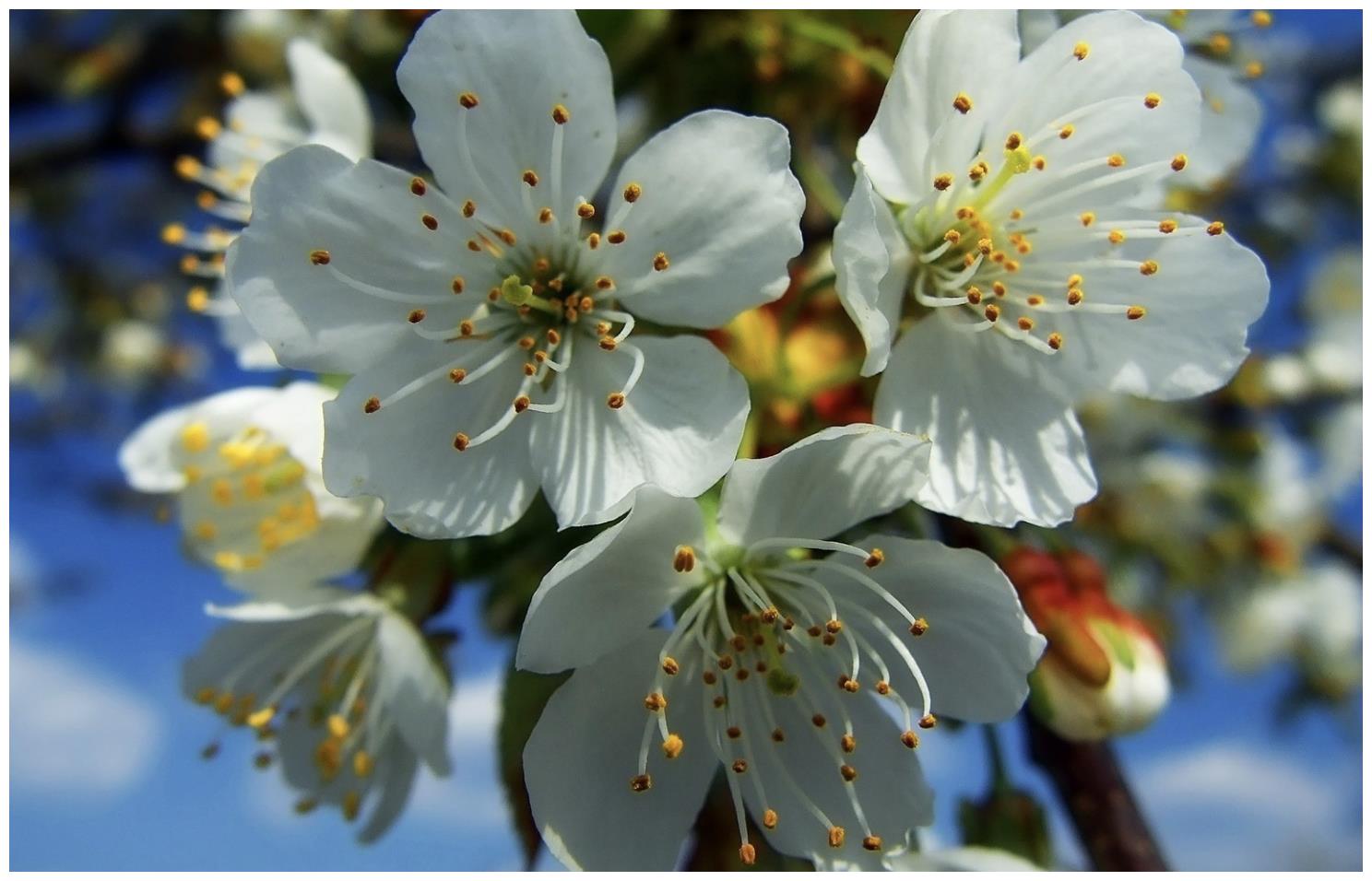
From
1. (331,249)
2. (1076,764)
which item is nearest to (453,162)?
(331,249)

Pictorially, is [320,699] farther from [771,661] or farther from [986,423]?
[986,423]

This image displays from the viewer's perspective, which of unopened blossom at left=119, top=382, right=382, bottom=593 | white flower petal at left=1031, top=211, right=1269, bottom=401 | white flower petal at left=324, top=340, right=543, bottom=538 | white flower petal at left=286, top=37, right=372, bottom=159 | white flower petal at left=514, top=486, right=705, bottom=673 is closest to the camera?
white flower petal at left=514, top=486, right=705, bottom=673

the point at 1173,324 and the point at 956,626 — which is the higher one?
the point at 1173,324

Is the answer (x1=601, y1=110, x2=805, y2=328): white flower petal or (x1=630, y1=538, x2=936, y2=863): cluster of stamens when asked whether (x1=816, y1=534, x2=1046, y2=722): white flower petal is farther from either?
(x1=601, y1=110, x2=805, y2=328): white flower petal

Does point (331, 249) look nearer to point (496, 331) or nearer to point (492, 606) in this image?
point (496, 331)

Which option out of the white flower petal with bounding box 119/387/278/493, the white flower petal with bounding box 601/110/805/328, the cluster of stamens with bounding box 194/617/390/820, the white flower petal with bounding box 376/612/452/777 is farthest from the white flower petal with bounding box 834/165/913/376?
the white flower petal with bounding box 119/387/278/493

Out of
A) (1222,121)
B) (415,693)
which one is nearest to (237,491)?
(415,693)
